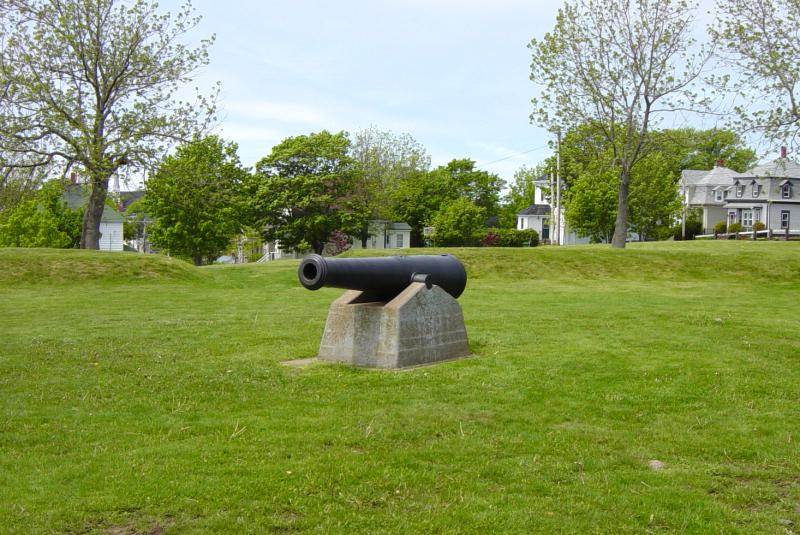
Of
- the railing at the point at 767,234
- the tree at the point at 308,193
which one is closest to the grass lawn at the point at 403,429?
the railing at the point at 767,234

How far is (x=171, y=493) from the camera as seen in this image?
4.87 metres

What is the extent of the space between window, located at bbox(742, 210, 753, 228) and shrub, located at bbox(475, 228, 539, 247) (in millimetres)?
18796

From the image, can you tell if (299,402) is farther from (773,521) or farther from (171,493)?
(773,521)

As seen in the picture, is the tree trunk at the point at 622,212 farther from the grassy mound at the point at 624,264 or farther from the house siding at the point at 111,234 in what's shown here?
the house siding at the point at 111,234

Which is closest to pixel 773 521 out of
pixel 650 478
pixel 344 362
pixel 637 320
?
pixel 650 478

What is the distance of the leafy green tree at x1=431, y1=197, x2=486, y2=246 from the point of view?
6588 centimetres

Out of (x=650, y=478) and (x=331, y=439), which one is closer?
(x=650, y=478)

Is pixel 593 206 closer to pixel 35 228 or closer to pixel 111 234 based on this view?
pixel 35 228

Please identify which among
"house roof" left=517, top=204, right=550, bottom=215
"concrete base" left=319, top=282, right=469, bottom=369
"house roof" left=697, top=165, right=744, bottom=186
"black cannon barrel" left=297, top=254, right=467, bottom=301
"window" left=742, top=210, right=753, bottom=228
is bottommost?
"concrete base" left=319, top=282, right=469, bottom=369

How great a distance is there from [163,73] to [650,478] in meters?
28.6

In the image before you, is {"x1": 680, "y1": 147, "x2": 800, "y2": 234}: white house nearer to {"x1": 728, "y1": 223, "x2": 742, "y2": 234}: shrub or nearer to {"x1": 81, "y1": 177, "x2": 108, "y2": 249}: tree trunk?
{"x1": 728, "y1": 223, "x2": 742, "y2": 234}: shrub

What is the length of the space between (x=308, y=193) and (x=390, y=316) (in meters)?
46.4

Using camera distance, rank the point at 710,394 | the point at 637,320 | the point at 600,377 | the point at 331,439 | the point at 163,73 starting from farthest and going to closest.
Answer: the point at 163,73
the point at 637,320
the point at 600,377
the point at 710,394
the point at 331,439

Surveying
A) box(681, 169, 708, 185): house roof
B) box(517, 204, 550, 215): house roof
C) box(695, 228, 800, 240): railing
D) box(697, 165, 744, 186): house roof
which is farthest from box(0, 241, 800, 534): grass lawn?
box(517, 204, 550, 215): house roof
